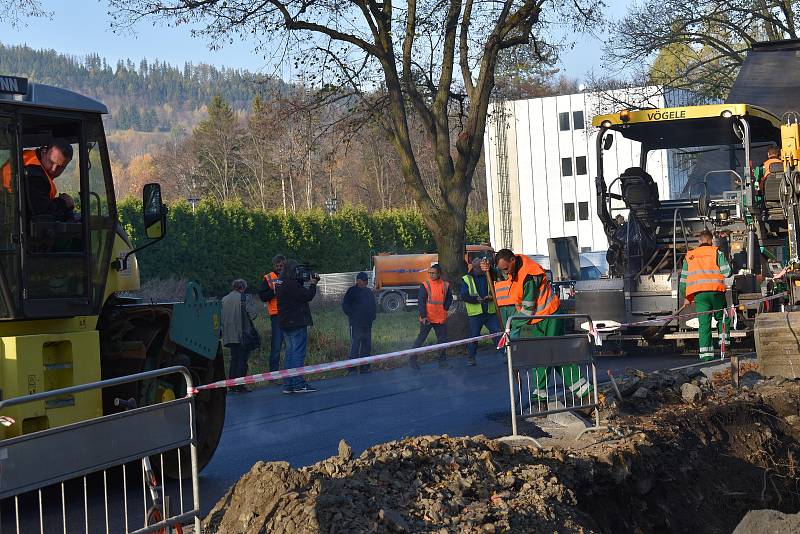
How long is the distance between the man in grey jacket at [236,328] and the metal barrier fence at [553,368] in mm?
6635

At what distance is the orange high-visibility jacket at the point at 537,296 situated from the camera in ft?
36.9

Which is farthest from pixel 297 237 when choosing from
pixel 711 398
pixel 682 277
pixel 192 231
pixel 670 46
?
pixel 711 398

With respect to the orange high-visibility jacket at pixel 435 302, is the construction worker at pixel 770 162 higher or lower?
higher

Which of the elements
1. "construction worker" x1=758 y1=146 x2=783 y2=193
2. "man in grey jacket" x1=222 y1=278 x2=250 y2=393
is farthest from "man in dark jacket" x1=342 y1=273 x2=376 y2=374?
"construction worker" x1=758 y1=146 x2=783 y2=193

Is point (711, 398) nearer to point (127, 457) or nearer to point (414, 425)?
point (414, 425)

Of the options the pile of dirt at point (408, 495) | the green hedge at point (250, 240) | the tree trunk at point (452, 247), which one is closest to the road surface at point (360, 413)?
the pile of dirt at point (408, 495)

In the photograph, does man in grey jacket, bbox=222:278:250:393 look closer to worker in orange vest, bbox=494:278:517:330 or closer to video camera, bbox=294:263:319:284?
video camera, bbox=294:263:319:284

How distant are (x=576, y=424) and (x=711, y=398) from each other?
193 centimetres

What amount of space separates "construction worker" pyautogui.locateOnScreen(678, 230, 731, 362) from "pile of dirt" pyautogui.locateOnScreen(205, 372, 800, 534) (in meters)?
3.12

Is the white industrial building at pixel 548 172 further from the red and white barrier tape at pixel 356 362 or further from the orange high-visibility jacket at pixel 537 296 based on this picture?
the orange high-visibility jacket at pixel 537 296

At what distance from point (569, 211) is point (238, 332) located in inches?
1630

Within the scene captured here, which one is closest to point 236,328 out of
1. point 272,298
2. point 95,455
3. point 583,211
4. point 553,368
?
point 272,298

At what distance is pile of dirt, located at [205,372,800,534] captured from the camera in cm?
563

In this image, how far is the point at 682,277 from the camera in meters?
14.9
